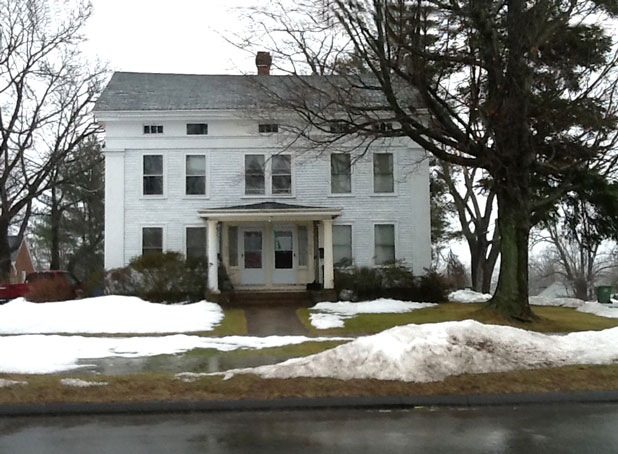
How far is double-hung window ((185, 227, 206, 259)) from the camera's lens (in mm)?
24453

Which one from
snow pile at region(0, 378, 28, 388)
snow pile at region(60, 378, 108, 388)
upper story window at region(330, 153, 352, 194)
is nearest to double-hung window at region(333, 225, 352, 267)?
upper story window at region(330, 153, 352, 194)

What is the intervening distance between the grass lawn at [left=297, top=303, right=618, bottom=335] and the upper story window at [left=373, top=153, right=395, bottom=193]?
605cm

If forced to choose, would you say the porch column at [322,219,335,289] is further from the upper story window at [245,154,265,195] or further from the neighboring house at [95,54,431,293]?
the upper story window at [245,154,265,195]

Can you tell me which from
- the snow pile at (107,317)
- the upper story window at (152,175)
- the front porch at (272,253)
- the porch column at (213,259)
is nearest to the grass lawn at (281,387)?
the snow pile at (107,317)

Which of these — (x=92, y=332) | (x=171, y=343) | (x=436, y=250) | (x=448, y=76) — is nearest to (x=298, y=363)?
(x=171, y=343)

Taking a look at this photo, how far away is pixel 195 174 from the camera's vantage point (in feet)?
81.2

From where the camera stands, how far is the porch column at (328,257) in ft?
73.9

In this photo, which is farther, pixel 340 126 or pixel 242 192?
pixel 242 192

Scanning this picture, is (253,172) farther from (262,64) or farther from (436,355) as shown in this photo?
(436,355)

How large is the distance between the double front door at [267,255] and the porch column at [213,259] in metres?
1.95

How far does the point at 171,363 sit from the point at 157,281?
1001cm

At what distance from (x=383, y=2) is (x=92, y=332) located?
10.8 meters

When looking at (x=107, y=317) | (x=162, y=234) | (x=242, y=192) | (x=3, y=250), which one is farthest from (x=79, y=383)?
(x=3, y=250)

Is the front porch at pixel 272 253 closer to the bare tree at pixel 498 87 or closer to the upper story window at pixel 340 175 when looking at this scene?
the upper story window at pixel 340 175
